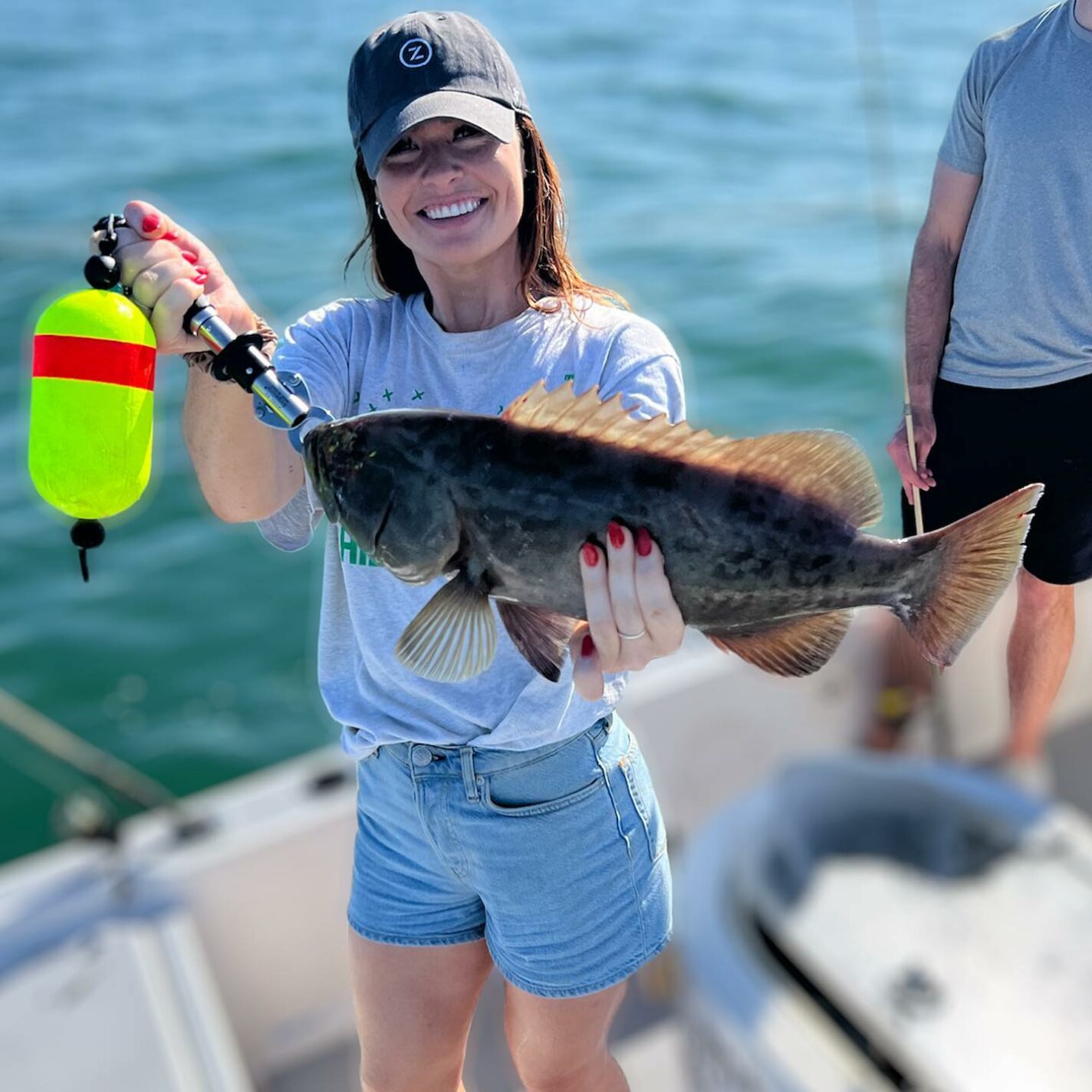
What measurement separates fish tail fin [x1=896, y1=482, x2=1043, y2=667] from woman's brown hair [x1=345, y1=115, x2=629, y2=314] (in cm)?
79

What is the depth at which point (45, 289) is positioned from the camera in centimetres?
1277

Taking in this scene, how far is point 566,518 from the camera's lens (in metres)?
1.63

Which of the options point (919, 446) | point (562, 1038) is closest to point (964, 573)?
point (919, 446)

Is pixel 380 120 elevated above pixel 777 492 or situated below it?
above

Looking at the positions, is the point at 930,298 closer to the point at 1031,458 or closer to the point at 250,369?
the point at 1031,458

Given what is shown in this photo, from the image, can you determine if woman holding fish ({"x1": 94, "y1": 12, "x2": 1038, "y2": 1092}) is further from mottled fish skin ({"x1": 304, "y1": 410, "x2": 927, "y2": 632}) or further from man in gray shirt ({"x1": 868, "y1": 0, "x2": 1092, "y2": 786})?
man in gray shirt ({"x1": 868, "y1": 0, "x2": 1092, "y2": 786})

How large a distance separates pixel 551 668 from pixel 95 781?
6503 millimetres

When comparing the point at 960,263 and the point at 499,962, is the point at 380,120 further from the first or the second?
the point at 499,962

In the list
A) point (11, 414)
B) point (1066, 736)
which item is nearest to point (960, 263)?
point (1066, 736)

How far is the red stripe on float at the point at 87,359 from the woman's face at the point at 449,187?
503 millimetres

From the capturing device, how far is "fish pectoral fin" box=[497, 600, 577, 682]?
1746 mm

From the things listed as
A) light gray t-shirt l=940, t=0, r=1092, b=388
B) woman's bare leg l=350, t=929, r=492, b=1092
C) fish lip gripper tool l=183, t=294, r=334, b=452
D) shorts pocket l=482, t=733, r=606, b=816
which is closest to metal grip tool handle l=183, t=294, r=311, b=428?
fish lip gripper tool l=183, t=294, r=334, b=452

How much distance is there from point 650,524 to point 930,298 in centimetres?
49

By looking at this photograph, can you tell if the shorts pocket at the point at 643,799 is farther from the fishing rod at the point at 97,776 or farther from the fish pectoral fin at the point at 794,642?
the fishing rod at the point at 97,776
